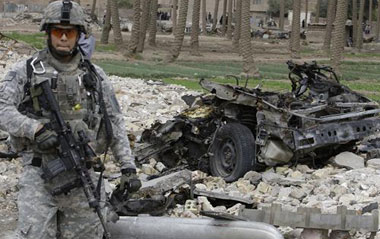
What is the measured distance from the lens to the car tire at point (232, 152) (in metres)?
9.97

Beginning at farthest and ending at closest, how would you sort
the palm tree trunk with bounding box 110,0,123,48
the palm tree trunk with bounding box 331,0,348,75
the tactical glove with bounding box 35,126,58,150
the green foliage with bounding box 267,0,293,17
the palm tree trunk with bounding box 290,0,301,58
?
the green foliage with bounding box 267,0,293,17
the palm tree trunk with bounding box 290,0,301,58
the palm tree trunk with bounding box 110,0,123,48
the palm tree trunk with bounding box 331,0,348,75
the tactical glove with bounding box 35,126,58,150

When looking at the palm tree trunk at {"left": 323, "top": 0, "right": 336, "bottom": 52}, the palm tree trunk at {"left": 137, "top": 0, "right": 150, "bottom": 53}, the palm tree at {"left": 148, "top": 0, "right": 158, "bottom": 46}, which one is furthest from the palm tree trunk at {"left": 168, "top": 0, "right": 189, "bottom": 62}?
the palm tree trunk at {"left": 323, "top": 0, "right": 336, "bottom": 52}

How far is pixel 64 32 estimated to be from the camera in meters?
5.12

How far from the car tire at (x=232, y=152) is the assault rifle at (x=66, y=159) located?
5.05m

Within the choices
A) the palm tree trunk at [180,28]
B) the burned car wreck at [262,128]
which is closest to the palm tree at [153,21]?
the palm tree trunk at [180,28]

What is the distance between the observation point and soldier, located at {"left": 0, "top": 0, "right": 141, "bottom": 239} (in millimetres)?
5000

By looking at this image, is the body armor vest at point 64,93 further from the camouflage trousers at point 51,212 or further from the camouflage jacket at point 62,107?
the camouflage trousers at point 51,212

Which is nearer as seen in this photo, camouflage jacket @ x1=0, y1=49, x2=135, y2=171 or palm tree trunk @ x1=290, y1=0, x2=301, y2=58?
camouflage jacket @ x1=0, y1=49, x2=135, y2=171

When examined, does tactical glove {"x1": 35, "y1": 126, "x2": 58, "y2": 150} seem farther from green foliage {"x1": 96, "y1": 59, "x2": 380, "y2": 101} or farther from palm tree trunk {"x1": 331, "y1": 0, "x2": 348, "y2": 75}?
palm tree trunk {"x1": 331, "y1": 0, "x2": 348, "y2": 75}

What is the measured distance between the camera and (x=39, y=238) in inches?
197

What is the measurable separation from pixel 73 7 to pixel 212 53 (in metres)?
36.8

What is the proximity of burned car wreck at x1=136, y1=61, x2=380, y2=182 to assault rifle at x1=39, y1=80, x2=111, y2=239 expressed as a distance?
507 centimetres

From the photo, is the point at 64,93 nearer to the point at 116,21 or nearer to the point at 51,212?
the point at 51,212

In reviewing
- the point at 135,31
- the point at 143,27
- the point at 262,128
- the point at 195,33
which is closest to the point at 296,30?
the point at 195,33
